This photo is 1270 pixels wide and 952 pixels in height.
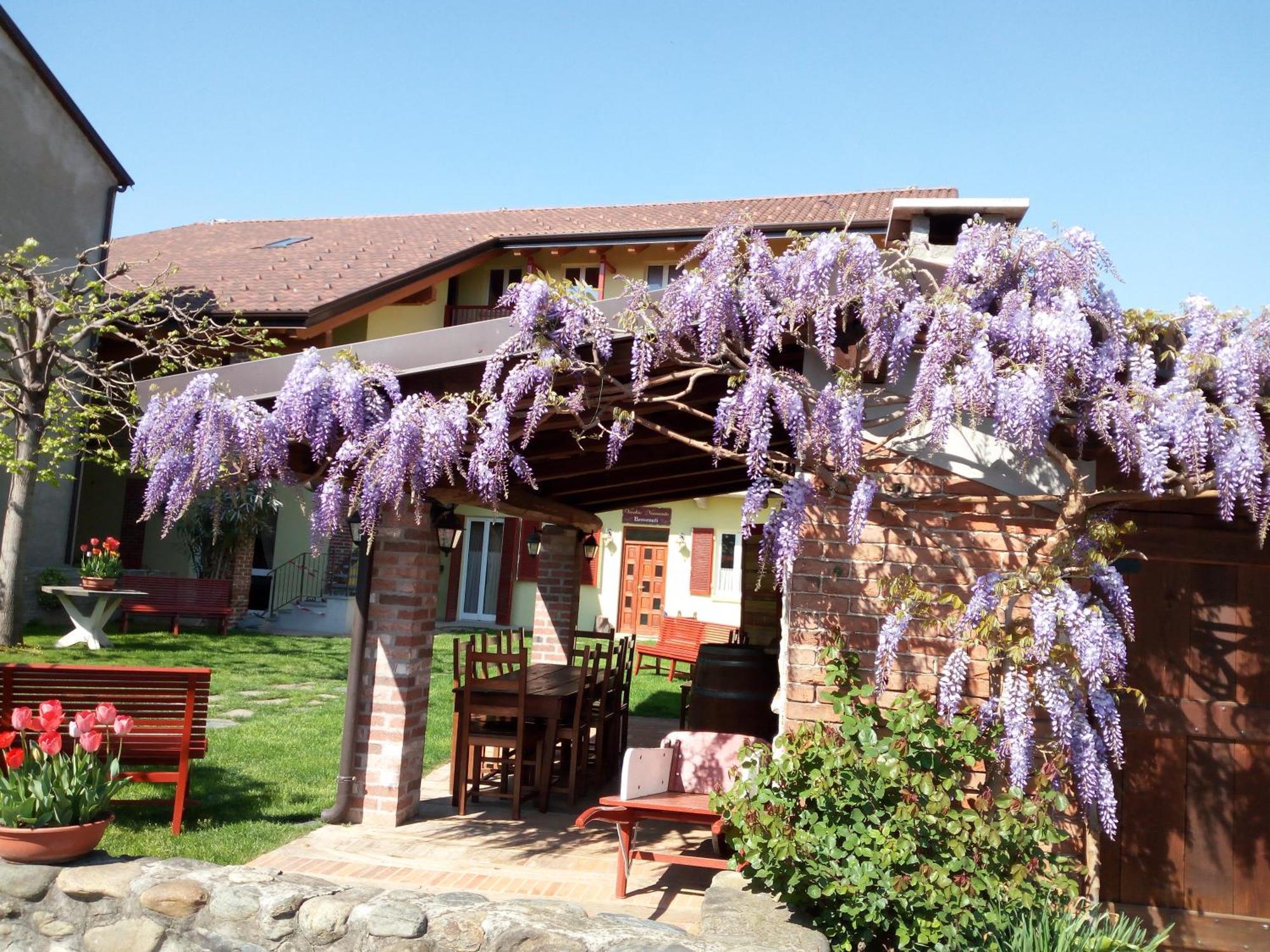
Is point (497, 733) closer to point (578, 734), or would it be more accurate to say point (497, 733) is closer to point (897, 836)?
point (578, 734)

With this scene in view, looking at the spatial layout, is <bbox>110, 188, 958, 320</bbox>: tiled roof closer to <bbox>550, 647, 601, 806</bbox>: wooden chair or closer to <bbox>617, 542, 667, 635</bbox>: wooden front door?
<bbox>617, 542, 667, 635</bbox>: wooden front door

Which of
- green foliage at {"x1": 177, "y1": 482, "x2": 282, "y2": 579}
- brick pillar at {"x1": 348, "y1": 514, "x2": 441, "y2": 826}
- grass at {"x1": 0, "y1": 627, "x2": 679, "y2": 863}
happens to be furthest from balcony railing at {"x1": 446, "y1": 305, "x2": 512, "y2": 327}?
brick pillar at {"x1": 348, "y1": 514, "x2": 441, "y2": 826}

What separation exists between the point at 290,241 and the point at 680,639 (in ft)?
33.0

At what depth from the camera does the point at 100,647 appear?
411 inches

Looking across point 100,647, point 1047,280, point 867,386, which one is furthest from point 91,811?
point 100,647

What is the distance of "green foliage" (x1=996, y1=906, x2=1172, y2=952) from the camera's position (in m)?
2.76

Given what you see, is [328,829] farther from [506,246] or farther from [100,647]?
[506,246]

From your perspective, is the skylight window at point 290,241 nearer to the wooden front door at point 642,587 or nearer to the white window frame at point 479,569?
the white window frame at point 479,569

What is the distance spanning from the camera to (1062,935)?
108 inches

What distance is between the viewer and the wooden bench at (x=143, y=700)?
184 inches

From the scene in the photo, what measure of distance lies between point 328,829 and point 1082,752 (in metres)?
3.65

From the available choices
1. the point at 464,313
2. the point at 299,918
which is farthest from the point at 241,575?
the point at 299,918

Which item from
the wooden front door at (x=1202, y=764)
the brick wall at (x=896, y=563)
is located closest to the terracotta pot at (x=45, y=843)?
the brick wall at (x=896, y=563)

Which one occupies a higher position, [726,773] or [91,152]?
[91,152]
